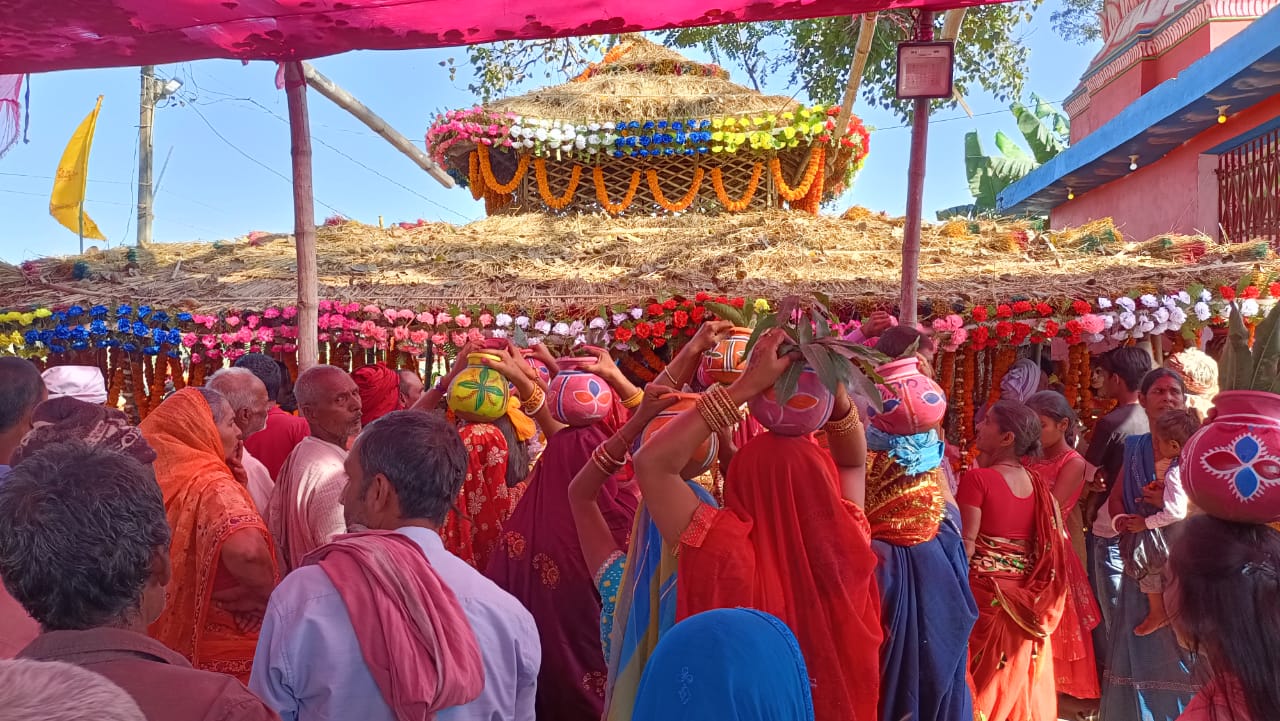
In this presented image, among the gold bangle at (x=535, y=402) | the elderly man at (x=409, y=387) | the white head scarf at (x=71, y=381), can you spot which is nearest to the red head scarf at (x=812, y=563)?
the gold bangle at (x=535, y=402)

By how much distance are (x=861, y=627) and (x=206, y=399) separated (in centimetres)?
210

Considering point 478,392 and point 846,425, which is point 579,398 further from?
point 846,425

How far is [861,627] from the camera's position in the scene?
252 cm

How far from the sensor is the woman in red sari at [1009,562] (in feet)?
13.6

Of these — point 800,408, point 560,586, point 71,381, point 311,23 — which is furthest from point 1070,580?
point 71,381

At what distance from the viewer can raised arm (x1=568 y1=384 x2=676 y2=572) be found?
2861 mm

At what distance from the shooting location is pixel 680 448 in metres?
2.42

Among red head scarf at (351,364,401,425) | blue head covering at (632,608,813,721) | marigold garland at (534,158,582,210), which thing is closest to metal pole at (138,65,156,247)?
marigold garland at (534,158,582,210)

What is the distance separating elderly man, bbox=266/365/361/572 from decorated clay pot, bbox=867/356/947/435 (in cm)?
171

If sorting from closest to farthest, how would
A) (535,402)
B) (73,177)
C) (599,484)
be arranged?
(599,484)
(535,402)
(73,177)

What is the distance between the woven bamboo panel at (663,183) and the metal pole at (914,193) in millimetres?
4010

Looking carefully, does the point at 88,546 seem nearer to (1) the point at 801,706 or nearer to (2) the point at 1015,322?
(1) the point at 801,706

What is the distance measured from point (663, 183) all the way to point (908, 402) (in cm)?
622

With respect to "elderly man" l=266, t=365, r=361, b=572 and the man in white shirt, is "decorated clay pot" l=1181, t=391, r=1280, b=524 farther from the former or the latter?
the man in white shirt
